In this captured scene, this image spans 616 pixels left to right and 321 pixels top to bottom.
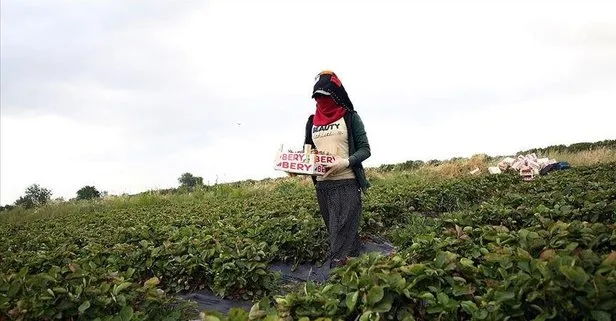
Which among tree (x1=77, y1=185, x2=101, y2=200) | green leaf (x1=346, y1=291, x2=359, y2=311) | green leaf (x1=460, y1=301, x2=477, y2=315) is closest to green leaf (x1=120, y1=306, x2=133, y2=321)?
green leaf (x1=346, y1=291, x2=359, y2=311)

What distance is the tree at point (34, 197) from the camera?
703 inches

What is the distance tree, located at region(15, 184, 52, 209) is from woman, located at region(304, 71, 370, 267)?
602 inches

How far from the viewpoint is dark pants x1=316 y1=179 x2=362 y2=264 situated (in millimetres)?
4590

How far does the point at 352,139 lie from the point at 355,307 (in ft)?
7.51

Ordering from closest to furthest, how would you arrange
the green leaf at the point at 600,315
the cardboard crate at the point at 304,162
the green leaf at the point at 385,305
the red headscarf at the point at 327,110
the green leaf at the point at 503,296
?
the green leaf at the point at 600,315 → the green leaf at the point at 503,296 → the green leaf at the point at 385,305 → the cardboard crate at the point at 304,162 → the red headscarf at the point at 327,110

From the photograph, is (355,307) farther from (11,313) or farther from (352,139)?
(352,139)

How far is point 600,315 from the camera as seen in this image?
202 cm

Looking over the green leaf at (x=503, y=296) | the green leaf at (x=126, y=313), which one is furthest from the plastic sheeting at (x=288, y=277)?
the green leaf at (x=503, y=296)

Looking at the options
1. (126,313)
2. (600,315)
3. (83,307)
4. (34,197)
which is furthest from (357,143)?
(34,197)

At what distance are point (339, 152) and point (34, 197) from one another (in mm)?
18714

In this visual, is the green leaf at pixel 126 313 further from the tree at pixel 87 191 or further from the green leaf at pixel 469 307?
the tree at pixel 87 191

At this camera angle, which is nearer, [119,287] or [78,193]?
[119,287]

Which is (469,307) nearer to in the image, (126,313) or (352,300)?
(352,300)

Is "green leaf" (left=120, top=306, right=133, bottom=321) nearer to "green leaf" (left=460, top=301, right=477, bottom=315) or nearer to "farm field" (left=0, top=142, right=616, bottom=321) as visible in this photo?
"farm field" (left=0, top=142, right=616, bottom=321)
